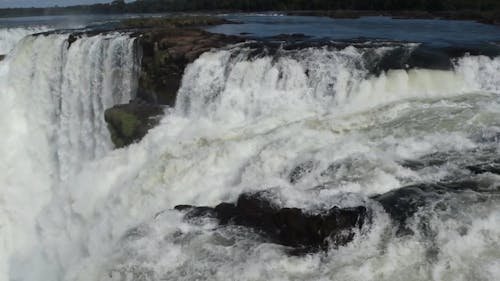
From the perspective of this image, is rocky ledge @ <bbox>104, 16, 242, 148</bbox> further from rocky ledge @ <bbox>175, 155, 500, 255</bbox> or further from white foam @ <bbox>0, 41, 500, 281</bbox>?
rocky ledge @ <bbox>175, 155, 500, 255</bbox>

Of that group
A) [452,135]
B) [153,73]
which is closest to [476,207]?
[452,135]

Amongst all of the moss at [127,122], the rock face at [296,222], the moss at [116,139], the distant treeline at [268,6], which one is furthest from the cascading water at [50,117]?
the distant treeline at [268,6]

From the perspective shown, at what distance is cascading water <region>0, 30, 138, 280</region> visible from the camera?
14.0m

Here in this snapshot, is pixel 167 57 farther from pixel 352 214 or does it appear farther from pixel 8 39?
pixel 8 39

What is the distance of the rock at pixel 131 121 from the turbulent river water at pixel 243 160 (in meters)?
0.28

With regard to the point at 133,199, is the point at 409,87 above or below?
above

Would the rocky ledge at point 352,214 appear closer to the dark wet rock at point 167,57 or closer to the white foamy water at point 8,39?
the dark wet rock at point 167,57

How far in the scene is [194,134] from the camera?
1095 cm

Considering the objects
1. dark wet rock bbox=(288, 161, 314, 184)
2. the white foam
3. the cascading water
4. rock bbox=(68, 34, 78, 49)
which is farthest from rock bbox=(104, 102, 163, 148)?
rock bbox=(68, 34, 78, 49)

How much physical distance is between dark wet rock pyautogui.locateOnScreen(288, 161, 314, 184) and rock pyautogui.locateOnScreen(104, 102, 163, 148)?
4.51m

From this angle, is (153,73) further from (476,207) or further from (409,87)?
(476,207)

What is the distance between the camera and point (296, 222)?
6.55 metres

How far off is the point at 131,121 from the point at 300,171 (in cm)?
512

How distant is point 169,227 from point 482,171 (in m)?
3.95
